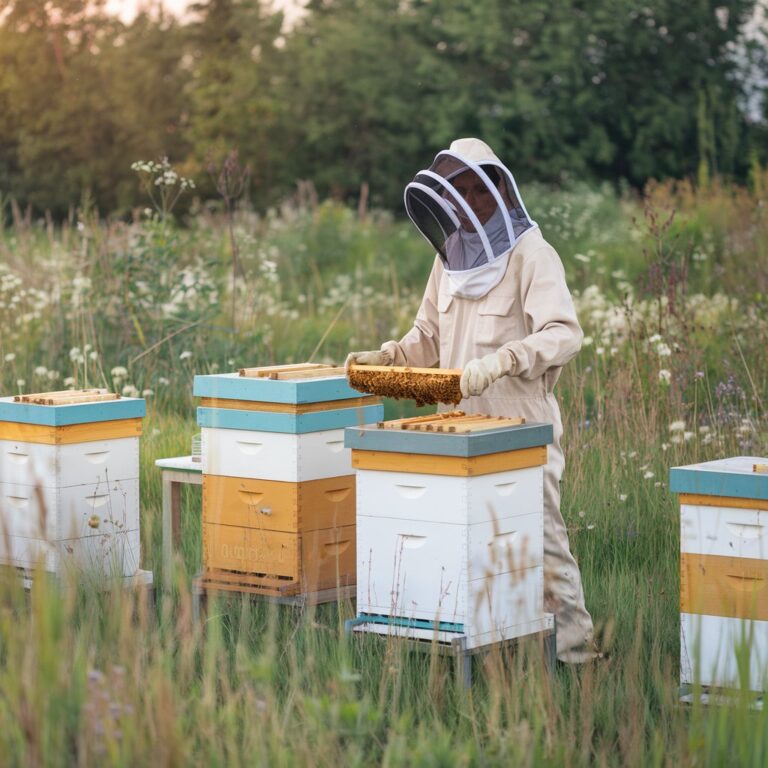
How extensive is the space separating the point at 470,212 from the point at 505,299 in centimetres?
39

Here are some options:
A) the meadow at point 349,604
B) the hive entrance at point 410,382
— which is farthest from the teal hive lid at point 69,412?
the hive entrance at point 410,382

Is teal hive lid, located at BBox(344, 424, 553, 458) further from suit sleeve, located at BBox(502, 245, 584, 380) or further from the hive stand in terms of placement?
suit sleeve, located at BBox(502, 245, 584, 380)

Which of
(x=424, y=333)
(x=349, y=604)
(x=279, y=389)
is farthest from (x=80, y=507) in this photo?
(x=424, y=333)

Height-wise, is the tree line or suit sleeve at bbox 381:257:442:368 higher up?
the tree line

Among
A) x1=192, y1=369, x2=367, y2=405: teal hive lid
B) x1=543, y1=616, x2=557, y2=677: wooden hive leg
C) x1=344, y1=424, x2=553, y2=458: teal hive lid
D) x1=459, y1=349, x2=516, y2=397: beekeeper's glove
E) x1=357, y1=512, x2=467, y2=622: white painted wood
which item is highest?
x1=459, y1=349, x2=516, y2=397: beekeeper's glove

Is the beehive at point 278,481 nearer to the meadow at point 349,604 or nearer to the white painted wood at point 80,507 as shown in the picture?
the meadow at point 349,604

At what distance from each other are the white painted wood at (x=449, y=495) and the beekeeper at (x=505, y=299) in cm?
36

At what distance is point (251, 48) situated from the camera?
38000 millimetres

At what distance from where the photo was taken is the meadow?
9.93 ft

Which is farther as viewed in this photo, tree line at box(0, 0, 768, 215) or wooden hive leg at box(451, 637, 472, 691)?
tree line at box(0, 0, 768, 215)

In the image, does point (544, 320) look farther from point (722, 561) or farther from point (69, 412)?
point (69, 412)

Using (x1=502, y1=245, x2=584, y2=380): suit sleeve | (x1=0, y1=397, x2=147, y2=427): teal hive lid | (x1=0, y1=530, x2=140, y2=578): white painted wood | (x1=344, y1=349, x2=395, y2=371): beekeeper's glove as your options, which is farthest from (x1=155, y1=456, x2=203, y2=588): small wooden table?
(x1=502, y1=245, x2=584, y2=380): suit sleeve

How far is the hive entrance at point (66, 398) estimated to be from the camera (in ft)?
16.3

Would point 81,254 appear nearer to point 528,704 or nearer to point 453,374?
point 453,374
